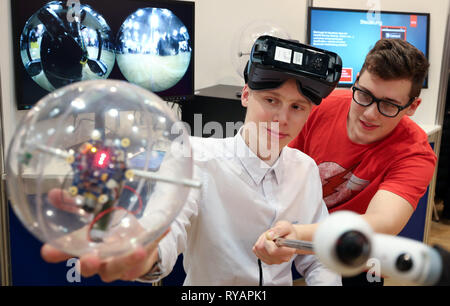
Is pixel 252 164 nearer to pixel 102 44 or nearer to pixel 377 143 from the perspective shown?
pixel 377 143

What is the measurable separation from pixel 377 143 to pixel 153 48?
1.43m

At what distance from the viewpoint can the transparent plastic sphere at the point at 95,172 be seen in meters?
0.78

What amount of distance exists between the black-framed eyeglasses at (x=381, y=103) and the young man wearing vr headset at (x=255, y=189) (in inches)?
15.0

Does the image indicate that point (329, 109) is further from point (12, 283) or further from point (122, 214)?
point (12, 283)

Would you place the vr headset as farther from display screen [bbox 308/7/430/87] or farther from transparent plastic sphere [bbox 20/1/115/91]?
display screen [bbox 308/7/430/87]

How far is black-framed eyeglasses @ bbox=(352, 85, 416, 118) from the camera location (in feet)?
5.20

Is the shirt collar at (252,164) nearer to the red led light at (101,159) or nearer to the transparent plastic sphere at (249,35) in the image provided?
the red led light at (101,159)

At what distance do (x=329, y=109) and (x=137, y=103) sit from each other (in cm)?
122

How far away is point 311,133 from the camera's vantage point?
190cm

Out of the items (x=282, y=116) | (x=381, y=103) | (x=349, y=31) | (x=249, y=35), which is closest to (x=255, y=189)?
(x=282, y=116)

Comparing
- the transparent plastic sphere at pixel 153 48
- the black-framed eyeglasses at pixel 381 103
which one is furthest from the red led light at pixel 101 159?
the transparent plastic sphere at pixel 153 48

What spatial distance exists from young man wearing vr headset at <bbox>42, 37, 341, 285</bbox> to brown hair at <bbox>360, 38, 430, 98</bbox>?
1.28ft

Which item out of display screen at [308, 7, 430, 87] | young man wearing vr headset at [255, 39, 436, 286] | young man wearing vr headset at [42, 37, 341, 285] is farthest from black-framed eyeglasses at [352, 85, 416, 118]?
display screen at [308, 7, 430, 87]

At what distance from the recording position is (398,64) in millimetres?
1546
